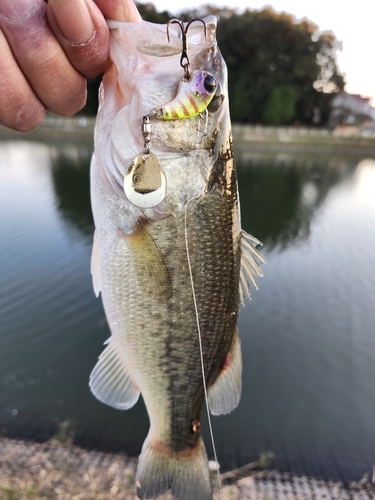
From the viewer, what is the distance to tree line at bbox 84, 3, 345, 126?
29797 mm

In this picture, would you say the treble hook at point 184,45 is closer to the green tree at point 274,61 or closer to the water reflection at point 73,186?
the water reflection at point 73,186

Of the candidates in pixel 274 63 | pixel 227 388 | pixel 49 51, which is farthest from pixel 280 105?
pixel 49 51

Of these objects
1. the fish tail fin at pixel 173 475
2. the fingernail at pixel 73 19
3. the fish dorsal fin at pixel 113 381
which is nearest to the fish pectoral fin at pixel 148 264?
the fish dorsal fin at pixel 113 381

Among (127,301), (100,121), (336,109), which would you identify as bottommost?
(127,301)

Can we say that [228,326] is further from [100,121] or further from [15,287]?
[15,287]

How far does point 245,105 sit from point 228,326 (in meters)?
33.7

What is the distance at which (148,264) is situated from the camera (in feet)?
4.40

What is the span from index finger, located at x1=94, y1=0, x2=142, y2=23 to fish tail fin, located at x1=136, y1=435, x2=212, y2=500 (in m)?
1.92

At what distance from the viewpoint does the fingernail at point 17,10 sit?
89cm

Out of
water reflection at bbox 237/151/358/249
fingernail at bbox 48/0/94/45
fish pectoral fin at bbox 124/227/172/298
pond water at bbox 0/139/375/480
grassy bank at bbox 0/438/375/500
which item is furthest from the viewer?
water reflection at bbox 237/151/358/249

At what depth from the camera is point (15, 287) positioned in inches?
210

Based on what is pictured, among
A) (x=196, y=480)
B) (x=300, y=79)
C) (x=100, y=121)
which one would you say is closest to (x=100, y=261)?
(x=100, y=121)

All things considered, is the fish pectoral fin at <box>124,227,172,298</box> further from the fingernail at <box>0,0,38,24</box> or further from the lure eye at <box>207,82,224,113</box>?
the fingernail at <box>0,0,38,24</box>

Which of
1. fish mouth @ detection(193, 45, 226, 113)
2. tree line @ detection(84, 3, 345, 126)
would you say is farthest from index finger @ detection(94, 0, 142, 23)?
tree line @ detection(84, 3, 345, 126)
